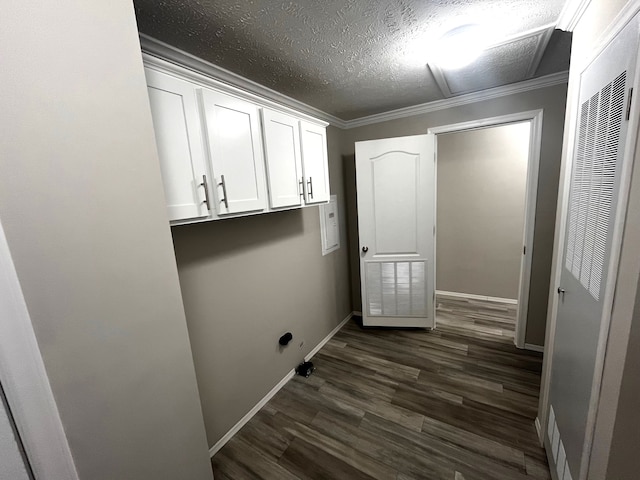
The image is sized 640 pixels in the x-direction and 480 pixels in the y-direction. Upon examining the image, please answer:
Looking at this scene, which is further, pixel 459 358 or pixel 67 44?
pixel 459 358

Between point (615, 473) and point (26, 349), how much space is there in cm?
171

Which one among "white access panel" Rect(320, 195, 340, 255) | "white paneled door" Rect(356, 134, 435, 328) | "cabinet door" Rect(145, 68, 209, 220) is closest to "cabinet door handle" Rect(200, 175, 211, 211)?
"cabinet door" Rect(145, 68, 209, 220)

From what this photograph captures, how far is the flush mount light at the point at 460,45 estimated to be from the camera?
4.50 ft

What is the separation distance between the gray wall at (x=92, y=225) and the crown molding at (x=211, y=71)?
433mm

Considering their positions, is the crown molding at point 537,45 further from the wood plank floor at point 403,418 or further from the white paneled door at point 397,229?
the wood plank floor at point 403,418

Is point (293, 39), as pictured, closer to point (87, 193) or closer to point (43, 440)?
point (87, 193)

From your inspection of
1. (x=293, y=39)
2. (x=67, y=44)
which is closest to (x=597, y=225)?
(x=293, y=39)

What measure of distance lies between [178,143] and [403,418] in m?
2.12

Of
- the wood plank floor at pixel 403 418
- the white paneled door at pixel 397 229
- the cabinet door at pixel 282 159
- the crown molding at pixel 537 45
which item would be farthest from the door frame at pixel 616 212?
the cabinet door at pixel 282 159

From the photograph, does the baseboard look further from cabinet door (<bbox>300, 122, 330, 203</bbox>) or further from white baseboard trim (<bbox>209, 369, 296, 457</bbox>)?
cabinet door (<bbox>300, 122, 330, 203</bbox>)

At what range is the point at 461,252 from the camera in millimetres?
3566

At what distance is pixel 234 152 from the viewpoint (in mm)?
1320

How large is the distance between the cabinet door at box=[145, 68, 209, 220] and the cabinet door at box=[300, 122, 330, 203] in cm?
80

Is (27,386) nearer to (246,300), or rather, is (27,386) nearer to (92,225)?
(92,225)
